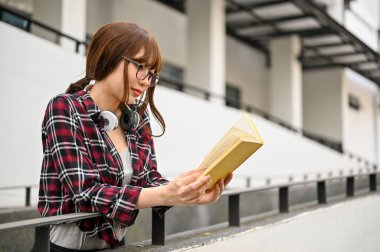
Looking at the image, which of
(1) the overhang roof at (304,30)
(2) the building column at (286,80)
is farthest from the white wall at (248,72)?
(2) the building column at (286,80)

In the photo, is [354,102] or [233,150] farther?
[354,102]

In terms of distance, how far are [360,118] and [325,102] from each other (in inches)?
144

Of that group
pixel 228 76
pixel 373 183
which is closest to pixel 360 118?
pixel 228 76

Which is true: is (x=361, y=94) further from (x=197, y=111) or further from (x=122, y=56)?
(x=122, y=56)

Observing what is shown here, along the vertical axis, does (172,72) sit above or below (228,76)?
below

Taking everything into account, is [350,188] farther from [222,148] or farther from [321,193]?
[222,148]

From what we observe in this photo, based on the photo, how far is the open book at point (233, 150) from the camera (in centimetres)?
162

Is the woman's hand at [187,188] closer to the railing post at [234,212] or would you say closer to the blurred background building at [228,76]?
the railing post at [234,212]

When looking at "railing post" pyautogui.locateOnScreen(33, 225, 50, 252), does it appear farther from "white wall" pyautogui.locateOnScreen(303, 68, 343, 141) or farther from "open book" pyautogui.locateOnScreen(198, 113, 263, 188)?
"white wall" pyautogui.locateOnScreen(303, 68, 343, 141)

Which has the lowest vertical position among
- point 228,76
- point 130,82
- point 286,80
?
point 130,82

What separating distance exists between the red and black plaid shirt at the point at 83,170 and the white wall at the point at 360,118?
78.3 feet

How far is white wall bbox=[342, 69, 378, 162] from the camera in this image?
25.2 m

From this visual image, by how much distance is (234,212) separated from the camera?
12.5ft

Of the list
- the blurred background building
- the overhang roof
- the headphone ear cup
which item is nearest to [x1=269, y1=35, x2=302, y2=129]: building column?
the blurred background building
